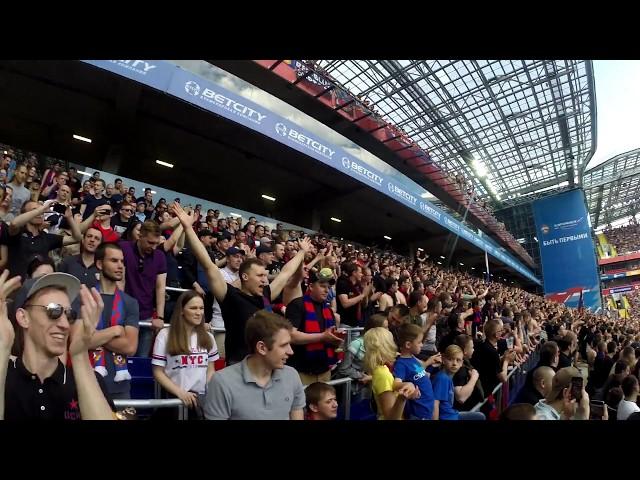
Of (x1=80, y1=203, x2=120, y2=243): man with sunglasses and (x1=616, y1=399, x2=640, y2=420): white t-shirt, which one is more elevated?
(x1=80, y1=203, x2=120, y2=243): man with sunglasses

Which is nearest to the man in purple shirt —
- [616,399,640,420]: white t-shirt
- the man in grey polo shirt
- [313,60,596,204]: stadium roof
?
the man in grey polo shirt

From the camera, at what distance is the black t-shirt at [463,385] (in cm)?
365

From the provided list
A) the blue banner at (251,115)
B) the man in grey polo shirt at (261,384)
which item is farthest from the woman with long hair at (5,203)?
the blue banner at (251,115)

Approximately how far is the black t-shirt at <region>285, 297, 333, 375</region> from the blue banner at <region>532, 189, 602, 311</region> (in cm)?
2727

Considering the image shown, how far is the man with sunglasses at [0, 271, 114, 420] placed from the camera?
4.63 feet

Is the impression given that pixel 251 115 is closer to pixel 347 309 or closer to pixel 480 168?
pixel 347 309

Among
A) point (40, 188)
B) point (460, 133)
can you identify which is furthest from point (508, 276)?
point (40, 188)

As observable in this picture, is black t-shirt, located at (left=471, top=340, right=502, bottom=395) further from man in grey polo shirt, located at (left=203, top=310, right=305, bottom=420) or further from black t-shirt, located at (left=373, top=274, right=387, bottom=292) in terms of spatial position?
man in grey polo shirt, located at (left=203, top=310, right=305, bottom=420)

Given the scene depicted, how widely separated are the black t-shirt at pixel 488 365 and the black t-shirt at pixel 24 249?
484cm

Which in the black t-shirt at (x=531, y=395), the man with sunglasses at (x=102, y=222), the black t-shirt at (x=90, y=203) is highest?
the black t-shirt at (x=90, y=203)

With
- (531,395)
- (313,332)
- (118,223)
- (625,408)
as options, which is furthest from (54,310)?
(625,408)

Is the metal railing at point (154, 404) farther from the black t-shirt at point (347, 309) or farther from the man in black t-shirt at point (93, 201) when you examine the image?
the man in black t-shirt at point (93, 201)
